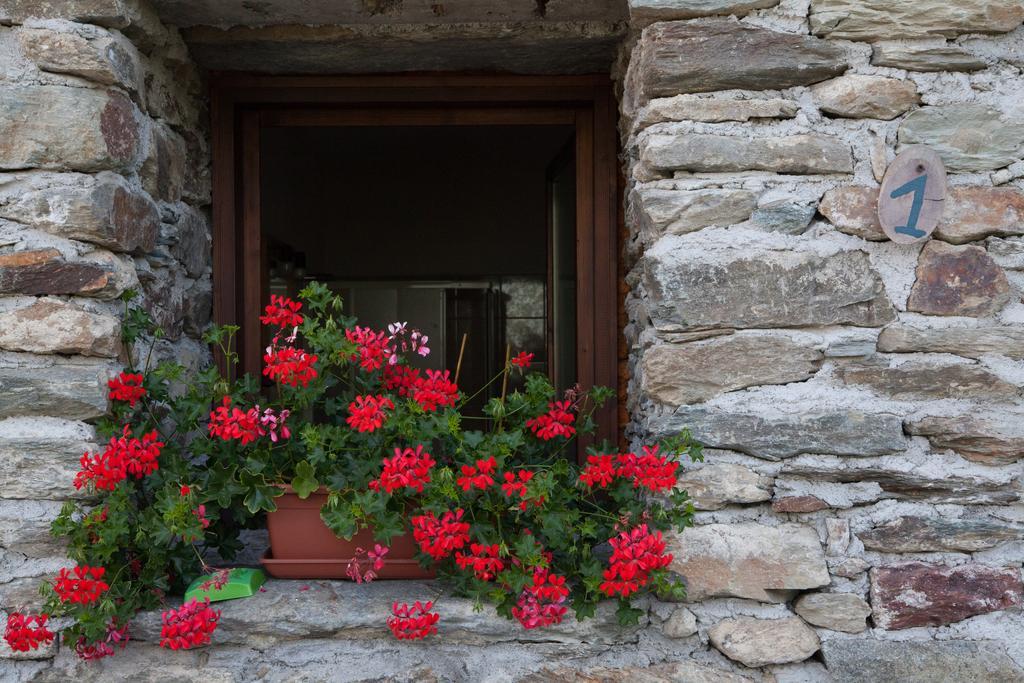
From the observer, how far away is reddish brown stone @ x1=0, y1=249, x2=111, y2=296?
1.72 m

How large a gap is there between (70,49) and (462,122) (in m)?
0.97

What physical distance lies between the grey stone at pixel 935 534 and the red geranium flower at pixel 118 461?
54.5 inches

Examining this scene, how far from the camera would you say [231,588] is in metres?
1.77

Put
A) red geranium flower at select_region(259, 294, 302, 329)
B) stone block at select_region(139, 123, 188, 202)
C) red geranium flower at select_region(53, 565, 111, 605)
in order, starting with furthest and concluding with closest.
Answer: stone block at select_region(139, 123, 188, 202)
red geranium flower at select_region(259, 294, 302, 329)
red geranium flower at select_region(53, 565, 111, 605)

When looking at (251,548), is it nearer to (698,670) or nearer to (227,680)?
(227,680)

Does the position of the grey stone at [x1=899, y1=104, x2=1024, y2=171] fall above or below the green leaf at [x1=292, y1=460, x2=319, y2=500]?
above

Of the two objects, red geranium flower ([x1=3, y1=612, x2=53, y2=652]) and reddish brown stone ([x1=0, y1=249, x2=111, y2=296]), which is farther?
reddish brown stone ([x1=0, y1=249, x2=111, y2=296])

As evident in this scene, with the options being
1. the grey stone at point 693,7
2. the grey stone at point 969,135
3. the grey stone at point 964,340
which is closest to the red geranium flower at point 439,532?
the grey stone at point 964,340

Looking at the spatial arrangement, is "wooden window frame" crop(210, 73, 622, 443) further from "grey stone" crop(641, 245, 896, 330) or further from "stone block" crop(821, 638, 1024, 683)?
"stone block" crop(821, 638, 1024, 683)

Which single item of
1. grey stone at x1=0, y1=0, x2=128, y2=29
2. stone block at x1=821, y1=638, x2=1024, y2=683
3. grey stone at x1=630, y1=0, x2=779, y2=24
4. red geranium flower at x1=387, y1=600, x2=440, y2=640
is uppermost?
grey stone at x1=0, y1=0, x2=128, y2=29

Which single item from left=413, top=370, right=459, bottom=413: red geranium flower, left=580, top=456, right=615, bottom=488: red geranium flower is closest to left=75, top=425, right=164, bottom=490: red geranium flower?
left=413, top=370, right=459, bottom=413: red geranium flower

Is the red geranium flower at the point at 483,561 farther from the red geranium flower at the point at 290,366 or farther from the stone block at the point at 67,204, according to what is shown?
the stone block at the point at 67,204

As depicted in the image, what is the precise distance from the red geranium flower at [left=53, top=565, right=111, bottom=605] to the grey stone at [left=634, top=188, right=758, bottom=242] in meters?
1.25

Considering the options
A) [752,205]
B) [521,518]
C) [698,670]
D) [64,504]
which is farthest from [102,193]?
[698,670]
